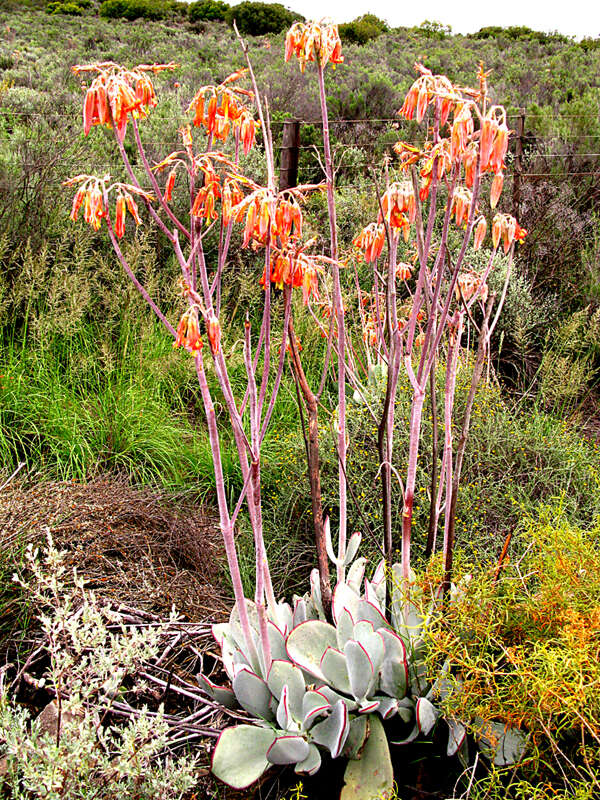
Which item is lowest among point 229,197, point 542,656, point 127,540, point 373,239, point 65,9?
point 127,540

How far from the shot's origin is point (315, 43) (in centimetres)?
135

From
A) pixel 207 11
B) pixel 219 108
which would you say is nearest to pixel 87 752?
pixel 219 108

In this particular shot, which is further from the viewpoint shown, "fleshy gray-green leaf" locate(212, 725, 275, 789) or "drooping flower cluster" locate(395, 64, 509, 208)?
"fleshy gray-green leaf" locate(212, 725, 275, 789)

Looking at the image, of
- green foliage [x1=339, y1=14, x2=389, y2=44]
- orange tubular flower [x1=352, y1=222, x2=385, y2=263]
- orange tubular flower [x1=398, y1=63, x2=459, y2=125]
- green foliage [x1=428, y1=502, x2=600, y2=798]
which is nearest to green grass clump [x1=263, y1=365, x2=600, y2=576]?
green foliage [x1=428, y1=502, x2=600, y2=798]

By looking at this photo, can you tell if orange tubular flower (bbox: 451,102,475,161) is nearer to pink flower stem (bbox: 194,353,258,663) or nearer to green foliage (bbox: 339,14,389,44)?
pink flower stem (bbox: 194,353,258,663)

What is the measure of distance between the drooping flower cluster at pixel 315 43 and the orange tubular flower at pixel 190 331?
21.0 inches

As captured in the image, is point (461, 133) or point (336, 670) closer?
point (461, 133)

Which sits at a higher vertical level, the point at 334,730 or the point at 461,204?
the point at 461,204

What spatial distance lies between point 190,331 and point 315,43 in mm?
616

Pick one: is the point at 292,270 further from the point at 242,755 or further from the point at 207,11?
the point at 207,11

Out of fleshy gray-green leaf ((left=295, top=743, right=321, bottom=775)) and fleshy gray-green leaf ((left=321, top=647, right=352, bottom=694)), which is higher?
fleshy gray-green leaf ((left=321, top=647, right=352, bottom=694))

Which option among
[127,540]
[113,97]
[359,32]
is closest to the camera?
[113,97]

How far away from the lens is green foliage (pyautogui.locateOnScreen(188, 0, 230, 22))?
21.2 meters

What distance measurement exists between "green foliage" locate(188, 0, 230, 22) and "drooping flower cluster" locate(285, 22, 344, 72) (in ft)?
73.5
